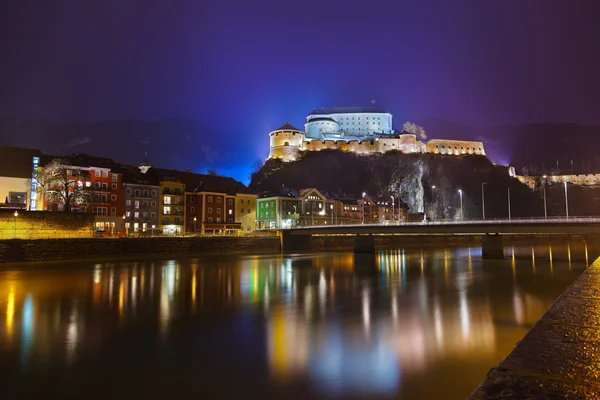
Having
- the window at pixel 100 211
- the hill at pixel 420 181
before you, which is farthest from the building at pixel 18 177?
the hill at pixel 420 181

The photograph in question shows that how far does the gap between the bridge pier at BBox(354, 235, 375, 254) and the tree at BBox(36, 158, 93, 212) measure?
4361 cm

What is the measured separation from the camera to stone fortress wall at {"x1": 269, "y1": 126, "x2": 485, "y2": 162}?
133 meters

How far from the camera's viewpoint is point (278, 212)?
308 feet

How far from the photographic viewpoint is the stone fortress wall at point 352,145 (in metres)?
133

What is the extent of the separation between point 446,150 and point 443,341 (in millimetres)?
141095

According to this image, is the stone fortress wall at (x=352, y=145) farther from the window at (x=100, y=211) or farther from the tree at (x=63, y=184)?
the tree at (x=63, y=184)

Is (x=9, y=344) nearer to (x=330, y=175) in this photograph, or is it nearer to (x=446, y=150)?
(x=330, y=175)

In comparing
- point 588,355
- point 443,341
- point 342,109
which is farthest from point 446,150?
point 588,355

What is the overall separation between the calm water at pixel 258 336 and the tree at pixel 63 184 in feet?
99.3

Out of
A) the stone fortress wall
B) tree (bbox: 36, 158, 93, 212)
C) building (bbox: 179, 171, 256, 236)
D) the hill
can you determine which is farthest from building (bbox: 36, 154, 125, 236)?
the stone fortress wall

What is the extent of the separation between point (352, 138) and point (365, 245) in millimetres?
91158

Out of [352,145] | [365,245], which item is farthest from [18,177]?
[352,145]

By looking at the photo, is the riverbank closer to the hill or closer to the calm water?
the calm water

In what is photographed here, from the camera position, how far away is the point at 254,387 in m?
10.6
